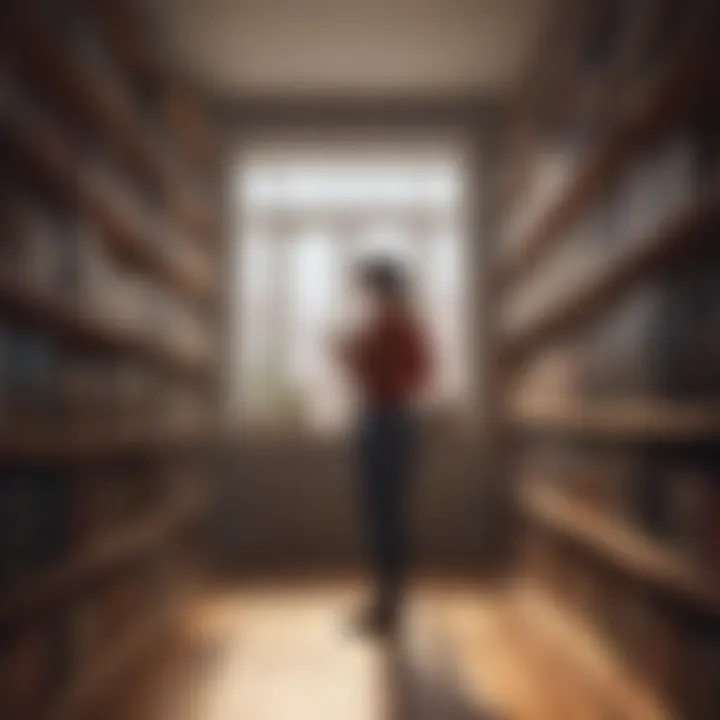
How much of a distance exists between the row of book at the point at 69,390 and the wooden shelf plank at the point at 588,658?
1439 millimetres

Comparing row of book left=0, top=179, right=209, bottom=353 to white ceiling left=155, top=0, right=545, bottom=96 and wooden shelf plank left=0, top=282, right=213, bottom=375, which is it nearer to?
wooden shelf plank left=0, top=282, right=213, bottom=375

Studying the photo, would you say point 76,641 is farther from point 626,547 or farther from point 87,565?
point 626,547

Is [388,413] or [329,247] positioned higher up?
[329,247]

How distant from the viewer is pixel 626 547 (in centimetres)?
258

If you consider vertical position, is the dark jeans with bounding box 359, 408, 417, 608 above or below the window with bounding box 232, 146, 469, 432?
below

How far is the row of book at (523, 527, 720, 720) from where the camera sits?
86.3 inches

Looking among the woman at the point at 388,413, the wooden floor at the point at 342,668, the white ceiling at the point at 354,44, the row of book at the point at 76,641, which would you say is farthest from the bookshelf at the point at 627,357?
the row of book at the point at 76,641

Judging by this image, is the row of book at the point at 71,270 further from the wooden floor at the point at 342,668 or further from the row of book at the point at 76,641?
the wooden floor at the point at 342,668

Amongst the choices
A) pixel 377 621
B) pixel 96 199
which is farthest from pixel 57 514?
pixel 377 621

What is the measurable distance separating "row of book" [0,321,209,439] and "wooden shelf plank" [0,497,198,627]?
0.30 m

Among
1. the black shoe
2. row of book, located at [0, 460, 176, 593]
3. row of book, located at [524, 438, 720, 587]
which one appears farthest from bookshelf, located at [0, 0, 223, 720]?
row of book, located at [524, 438, 720, 587]

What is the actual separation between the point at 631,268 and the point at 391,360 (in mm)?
1344

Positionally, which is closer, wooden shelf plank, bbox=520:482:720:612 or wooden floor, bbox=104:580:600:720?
wooden shelf plank, bbox=520:482:720:612

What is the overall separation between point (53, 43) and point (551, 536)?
2381mm
